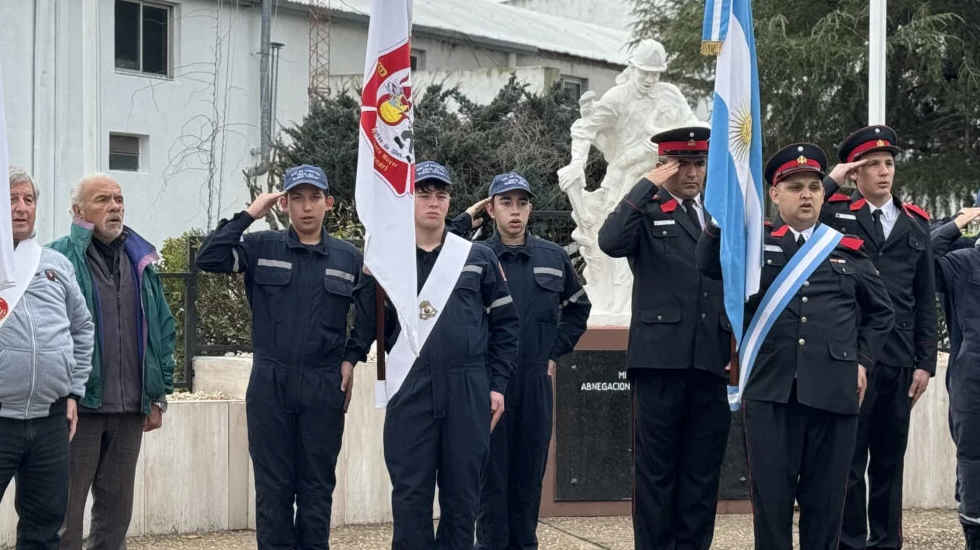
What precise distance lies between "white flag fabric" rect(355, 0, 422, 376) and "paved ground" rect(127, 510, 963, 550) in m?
2.71

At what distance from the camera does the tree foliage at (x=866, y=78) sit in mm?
27594

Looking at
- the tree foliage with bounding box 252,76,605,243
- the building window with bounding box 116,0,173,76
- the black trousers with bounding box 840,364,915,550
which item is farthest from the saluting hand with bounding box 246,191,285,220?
the building window with bounding box 116,0,173,76

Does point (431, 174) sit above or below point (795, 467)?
above

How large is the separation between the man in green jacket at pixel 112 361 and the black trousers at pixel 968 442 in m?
4.02

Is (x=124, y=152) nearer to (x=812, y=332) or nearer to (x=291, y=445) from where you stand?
(x=291, y=445)

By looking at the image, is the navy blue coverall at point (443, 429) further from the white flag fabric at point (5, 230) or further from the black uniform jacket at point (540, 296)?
the white flag fabric at point (5, 230)

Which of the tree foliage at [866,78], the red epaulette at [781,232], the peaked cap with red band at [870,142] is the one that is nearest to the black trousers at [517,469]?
the red epaulette at [781,232]

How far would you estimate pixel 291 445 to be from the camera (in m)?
6.79

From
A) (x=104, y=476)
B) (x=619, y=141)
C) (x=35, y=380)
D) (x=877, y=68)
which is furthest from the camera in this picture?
(x=877, y=68)

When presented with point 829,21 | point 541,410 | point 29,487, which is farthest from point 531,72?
point 29,487

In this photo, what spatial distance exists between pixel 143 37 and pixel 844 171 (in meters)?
23.1

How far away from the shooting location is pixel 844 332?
20.7 ft

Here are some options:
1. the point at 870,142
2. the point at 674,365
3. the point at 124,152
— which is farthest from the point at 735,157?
the point at 124,152

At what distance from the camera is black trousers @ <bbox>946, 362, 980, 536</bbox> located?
764 centimetres
